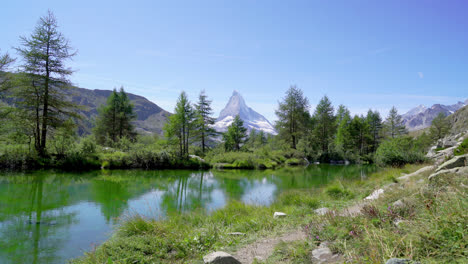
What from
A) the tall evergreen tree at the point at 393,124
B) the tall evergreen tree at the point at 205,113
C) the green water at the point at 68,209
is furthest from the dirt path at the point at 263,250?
the tall evergreen tree at the point at 393,124

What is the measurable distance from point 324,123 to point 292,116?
10.1 m

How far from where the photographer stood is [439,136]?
2092 inches

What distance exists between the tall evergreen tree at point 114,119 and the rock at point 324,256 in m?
34.5

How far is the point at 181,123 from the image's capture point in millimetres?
28312

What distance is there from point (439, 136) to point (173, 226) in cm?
6785

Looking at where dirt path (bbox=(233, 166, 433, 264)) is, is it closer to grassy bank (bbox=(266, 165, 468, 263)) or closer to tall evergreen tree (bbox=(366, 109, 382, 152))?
grassy bank (bbox=(266, 165, 468, 263))

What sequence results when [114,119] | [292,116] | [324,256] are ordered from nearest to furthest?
1. [324,256]
2. [114,119]
3. [292,116]

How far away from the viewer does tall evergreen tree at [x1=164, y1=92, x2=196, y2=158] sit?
92.8ft

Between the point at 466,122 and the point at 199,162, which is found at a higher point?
the point at 466,122

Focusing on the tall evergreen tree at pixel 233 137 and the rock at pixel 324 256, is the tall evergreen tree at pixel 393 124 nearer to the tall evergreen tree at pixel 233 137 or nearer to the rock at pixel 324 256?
the tall evergreen tree at pixel 233 137

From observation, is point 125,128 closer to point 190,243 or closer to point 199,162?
point 199,162

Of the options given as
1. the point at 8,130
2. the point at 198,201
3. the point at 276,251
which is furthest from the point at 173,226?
the point at 8,130

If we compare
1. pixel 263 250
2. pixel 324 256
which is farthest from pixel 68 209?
pixel 324 256

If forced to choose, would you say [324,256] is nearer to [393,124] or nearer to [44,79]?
[44,79]
